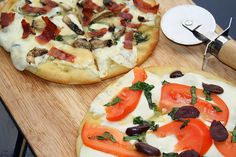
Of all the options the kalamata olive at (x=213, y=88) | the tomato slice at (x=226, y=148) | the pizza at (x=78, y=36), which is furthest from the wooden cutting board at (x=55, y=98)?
the tomato slice at (x=226, y=148)

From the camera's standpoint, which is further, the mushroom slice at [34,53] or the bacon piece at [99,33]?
the bacon piece at [99,33]

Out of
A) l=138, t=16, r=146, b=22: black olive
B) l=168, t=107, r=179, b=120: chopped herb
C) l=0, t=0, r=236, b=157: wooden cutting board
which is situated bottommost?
l=0, t=0, r=236, b=157: wooden cutting board

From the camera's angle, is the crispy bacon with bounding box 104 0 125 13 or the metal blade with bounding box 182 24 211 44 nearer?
the metal blade with bounding box 182 24 211 44

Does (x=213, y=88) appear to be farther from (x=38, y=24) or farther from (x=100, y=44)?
(x=38, y=24)

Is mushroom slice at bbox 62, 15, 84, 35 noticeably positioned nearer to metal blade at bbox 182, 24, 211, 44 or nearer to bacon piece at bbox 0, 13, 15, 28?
bacon piece at bbox 0, 13, 15, 28

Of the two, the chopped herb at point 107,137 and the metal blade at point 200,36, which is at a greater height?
the metal blade at point 200,36

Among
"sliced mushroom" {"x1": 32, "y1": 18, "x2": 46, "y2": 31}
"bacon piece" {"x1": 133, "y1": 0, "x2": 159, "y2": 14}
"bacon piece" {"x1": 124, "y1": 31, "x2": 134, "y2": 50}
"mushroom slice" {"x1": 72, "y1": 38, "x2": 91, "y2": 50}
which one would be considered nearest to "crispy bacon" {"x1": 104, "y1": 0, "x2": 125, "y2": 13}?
"bacon piece" {"x1": 133, "y1": 0, "x2": 159, "y2": 14}

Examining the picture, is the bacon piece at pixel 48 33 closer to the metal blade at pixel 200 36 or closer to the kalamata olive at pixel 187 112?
the metal blade at pixel 200 36
